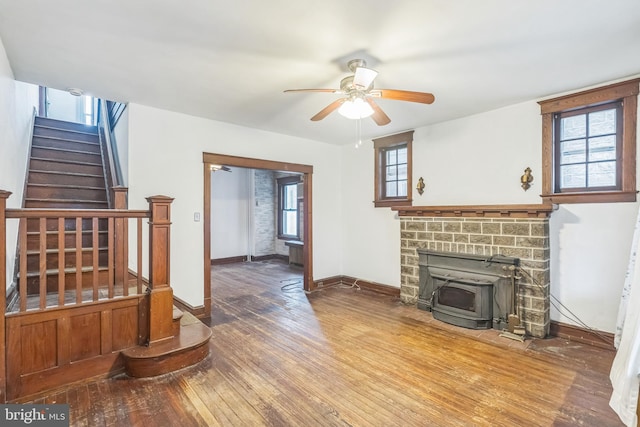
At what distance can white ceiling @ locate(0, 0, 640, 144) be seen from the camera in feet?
6.41

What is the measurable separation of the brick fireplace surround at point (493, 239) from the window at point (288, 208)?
4.07 m

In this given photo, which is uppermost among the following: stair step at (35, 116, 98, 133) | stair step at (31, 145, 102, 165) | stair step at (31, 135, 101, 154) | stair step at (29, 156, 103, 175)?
stair step at (35, 116, 98, 133)

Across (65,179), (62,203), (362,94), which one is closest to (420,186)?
(362,94)

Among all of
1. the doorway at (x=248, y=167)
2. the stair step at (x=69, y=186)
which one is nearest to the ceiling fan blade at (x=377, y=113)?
the doorway at (x=248, y=167)

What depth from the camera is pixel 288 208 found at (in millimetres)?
8516

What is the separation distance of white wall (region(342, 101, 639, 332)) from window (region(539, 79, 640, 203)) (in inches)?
4.3

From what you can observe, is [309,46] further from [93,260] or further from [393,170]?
[393,170]

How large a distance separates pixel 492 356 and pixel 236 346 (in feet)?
8.16

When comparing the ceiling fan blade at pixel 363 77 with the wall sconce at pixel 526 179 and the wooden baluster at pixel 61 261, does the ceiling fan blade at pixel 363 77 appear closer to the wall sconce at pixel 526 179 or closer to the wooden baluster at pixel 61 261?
the wall sconce at pixel 526 179

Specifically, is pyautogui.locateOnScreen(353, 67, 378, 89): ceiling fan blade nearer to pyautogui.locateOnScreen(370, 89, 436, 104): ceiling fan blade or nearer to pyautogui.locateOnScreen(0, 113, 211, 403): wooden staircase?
pyautogui.locateOnScreen(370, 89, 436, 104): ceiling fan blade

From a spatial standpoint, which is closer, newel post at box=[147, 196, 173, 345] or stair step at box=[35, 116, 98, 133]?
newel post at box=[147, 196, 173, 345]

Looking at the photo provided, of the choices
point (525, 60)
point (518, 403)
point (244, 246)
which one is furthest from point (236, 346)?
point (244, 246)

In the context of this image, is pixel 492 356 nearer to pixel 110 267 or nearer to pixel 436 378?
pixel 436 378

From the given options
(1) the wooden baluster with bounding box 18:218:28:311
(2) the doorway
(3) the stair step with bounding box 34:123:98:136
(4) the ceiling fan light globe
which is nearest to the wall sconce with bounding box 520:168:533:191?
(4) the ceiling fan light globe
